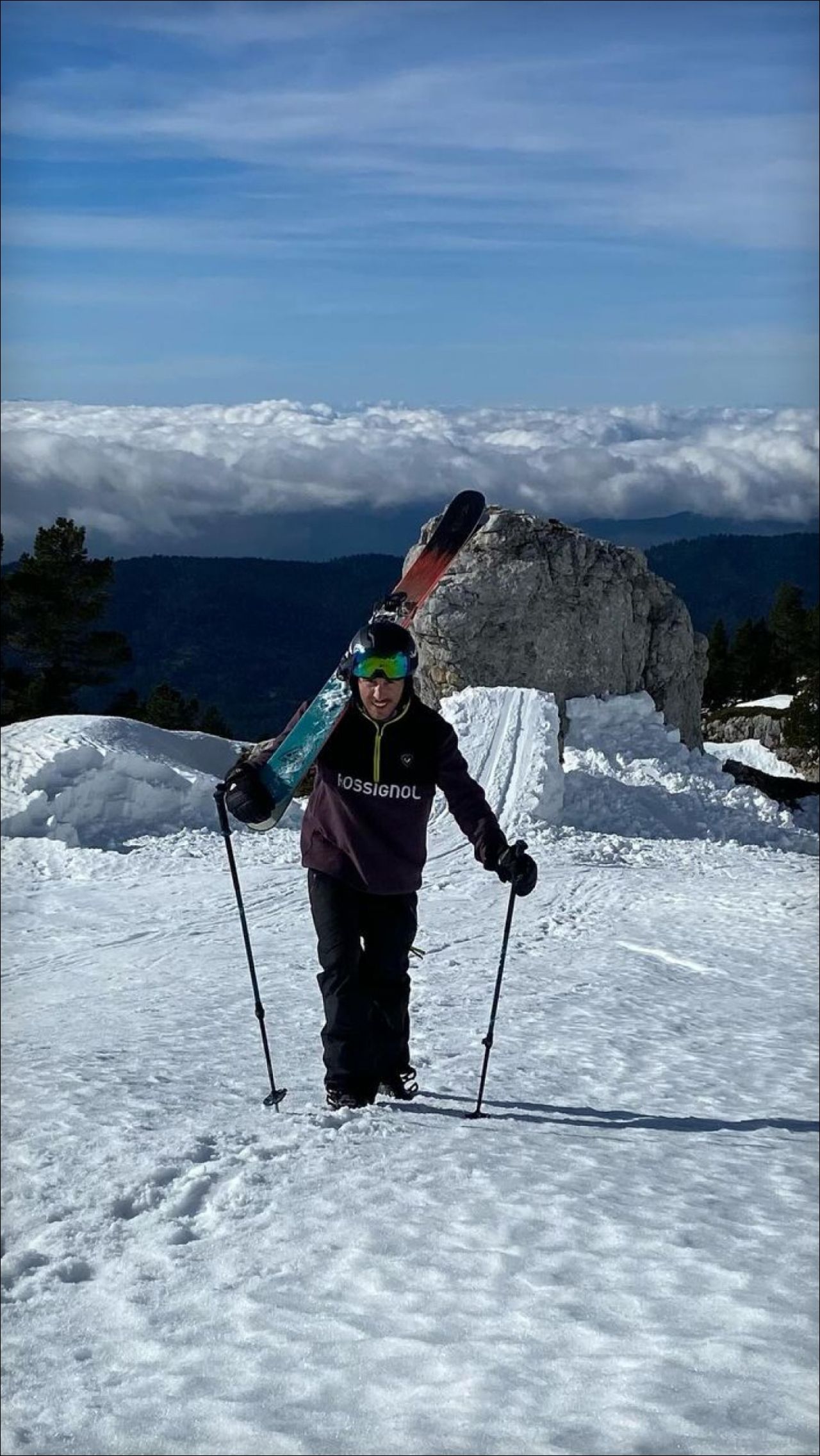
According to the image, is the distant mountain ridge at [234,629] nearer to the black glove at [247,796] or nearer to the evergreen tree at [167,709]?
the evergreen tree at [167,709]

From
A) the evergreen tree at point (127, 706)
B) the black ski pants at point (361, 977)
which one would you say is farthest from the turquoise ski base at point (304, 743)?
the evergreen tree at point (127, 706)

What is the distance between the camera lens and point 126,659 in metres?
30.6

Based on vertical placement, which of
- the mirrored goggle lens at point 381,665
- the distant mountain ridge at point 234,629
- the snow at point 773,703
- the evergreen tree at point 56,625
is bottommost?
the snow at point 773,703

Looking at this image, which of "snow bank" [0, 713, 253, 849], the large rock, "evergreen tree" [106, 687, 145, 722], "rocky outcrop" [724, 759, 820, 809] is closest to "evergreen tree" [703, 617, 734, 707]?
"evergreen tree" [106, 687, 145, 722]

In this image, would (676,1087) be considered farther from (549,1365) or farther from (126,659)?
(126,659)

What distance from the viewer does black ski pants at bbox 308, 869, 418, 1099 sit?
5.30m

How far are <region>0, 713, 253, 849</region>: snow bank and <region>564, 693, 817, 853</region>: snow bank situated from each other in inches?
186

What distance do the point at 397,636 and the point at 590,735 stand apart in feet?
43.2

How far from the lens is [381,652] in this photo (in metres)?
5.17

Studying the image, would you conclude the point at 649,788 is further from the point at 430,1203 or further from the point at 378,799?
the point at 430,1203

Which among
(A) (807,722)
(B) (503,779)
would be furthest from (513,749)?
(A) (807,722)

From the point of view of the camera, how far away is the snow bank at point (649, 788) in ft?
51.8

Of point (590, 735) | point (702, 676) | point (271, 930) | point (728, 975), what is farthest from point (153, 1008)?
point (702, 676)

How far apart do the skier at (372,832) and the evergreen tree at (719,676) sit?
64807 mm
